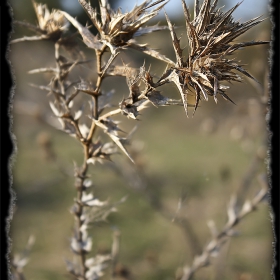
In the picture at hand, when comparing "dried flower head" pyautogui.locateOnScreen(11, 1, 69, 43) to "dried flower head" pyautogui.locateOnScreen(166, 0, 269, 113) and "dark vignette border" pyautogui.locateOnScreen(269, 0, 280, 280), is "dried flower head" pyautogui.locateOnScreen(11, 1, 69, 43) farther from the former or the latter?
"dark vignette border" pyautogui.locateOnScreen(269, 0, 280, 280)

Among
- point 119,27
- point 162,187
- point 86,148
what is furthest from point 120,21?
point 162,187

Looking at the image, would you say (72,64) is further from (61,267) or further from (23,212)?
(23,212)

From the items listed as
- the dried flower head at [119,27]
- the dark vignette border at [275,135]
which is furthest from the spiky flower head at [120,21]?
the dark vignette border at [275,135]

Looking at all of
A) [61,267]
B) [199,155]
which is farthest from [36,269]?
[199,155]

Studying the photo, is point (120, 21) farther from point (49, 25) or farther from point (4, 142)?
point (4, 142)


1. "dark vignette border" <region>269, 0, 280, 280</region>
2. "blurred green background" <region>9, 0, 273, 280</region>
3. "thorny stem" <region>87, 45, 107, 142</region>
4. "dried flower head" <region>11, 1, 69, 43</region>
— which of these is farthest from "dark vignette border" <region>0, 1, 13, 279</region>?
"dark vignette border" <region>269, 0, 280, 280</region>
